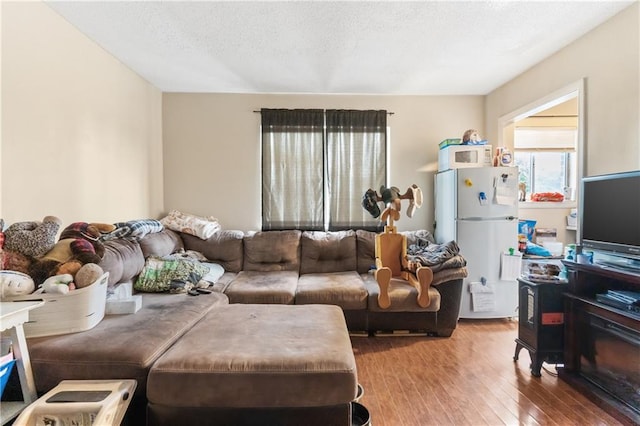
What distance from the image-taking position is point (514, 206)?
311cm

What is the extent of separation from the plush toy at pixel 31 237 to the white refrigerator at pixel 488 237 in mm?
3145

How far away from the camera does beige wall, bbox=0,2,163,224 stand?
1873 millimetres

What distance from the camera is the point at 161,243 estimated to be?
Answer: 2.90 m

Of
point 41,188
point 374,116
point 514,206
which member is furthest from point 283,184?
point 514,206

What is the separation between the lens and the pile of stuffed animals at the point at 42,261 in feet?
5.26

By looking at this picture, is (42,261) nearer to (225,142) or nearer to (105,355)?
(105,355)

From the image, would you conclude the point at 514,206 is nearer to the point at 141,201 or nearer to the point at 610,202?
the point at 610,202

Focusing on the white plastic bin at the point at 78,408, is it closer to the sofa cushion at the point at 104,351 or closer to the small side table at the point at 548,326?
the sofa cushion at the point at 104,351

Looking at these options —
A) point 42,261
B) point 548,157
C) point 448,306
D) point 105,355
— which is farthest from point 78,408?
point 548,157

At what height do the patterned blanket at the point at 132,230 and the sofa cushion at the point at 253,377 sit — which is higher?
the patterned blanket at the point at 132,230

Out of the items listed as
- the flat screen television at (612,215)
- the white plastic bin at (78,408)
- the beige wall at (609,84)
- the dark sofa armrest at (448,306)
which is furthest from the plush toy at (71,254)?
the beige wall at (609,84)

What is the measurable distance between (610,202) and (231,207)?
10.9ft

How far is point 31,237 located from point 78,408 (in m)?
1.10

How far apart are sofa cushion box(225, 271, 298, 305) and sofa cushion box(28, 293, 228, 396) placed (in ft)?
2.92
